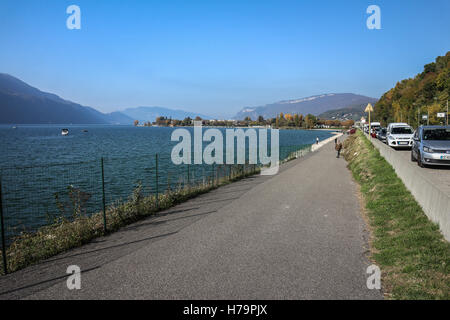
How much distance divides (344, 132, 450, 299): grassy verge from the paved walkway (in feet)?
1.30

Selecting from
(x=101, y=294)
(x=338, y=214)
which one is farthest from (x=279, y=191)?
(x=101, y=294)

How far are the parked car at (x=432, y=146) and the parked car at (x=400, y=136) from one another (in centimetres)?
993

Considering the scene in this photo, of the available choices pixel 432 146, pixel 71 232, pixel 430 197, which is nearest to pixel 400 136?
pixel 432 146

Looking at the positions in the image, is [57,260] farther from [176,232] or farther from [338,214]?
[338,214]

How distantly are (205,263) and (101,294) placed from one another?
207cm

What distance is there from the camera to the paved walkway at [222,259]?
542cm

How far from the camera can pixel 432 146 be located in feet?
46.3

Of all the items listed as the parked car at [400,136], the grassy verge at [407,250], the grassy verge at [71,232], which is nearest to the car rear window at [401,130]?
the parked car at [400,136]

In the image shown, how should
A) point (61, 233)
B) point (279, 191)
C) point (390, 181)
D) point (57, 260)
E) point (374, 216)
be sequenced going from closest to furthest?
point (57, 260), point (61, 233), point (374, 216), point (390, 181), point (279, 191)

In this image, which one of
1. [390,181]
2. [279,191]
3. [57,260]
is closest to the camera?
[57,260]

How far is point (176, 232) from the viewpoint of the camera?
351 inches

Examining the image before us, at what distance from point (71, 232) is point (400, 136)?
2536 cm

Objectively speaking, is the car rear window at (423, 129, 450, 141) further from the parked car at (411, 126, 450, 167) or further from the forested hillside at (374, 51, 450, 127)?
the forested hillside at (374, 51, 450, 127)

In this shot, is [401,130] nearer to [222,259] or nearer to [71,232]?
[222,259]
